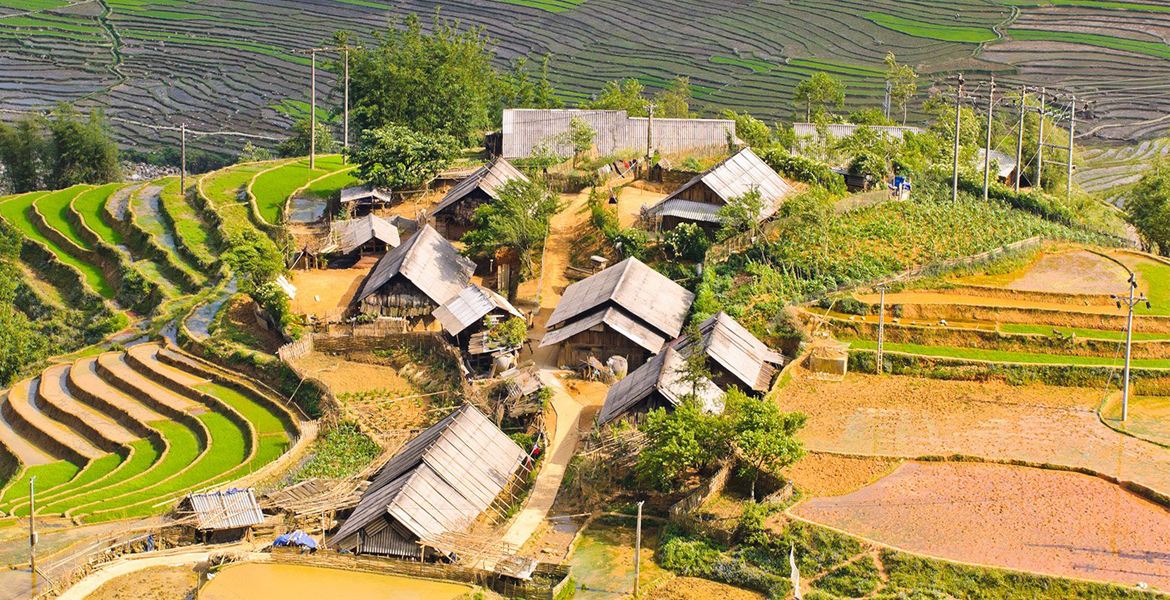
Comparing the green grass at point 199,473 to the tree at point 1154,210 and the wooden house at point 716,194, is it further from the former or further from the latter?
the tree at point 1154,210

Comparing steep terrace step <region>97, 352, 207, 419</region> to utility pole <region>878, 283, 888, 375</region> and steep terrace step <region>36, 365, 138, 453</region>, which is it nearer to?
steep terrace step <region>36, 365, 138, 453</region>

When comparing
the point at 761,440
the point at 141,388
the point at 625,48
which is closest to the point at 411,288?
the point at 141,388

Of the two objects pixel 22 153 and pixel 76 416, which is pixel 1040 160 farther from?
pixel 22 153

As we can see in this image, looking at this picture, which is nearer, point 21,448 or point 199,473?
point 199,473

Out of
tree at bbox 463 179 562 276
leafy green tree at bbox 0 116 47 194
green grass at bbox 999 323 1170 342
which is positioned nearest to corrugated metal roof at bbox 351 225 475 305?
tree at bbox 463 179 562 276

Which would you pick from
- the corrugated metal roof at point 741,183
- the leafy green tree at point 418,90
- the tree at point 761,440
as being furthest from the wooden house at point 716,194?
the tree at point 761,440

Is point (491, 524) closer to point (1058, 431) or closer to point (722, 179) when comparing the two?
point (1058, 431)
